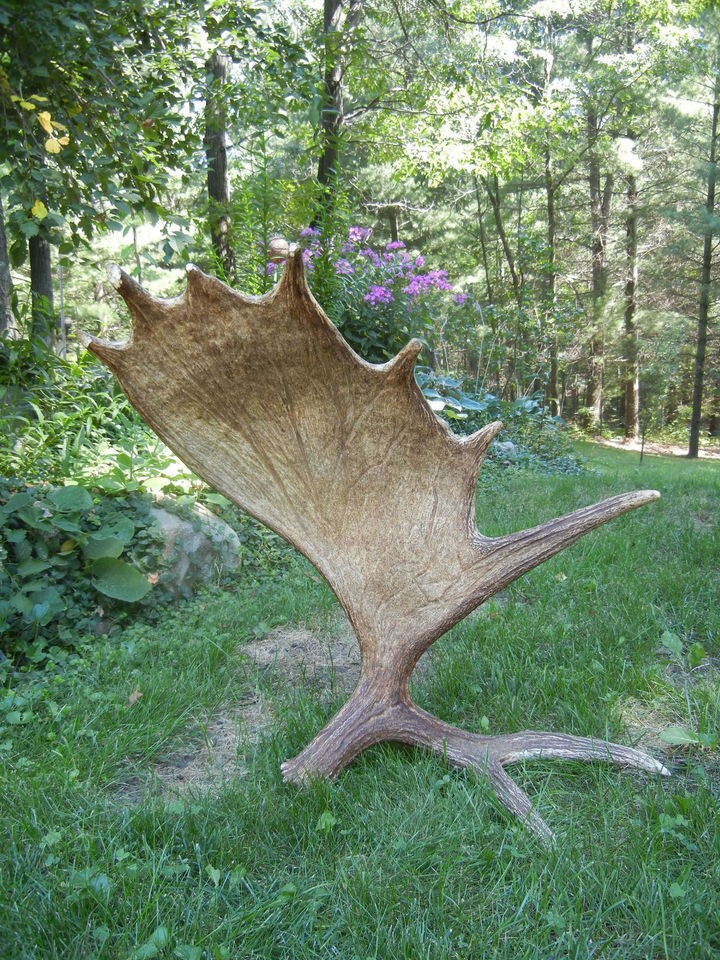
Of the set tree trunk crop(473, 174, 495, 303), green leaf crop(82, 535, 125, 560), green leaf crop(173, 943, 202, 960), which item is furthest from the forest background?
green leaf crop(173, 943, 202, 960)

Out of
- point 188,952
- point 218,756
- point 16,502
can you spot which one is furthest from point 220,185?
point 188,952

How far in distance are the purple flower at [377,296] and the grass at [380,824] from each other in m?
5.74

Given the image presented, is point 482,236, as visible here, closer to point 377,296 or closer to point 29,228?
point 377,296

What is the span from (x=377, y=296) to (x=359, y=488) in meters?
6.58

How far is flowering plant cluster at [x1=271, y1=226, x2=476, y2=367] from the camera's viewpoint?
7.93 m

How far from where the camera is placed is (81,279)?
69.1ft

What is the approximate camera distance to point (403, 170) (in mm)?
13867

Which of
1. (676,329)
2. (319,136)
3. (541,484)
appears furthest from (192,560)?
(676,329)

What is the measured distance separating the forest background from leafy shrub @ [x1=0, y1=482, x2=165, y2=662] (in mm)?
1424

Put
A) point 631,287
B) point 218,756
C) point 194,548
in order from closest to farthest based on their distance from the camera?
point 218,756 → point 194,548 → point 631,287

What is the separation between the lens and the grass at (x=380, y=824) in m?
1.62

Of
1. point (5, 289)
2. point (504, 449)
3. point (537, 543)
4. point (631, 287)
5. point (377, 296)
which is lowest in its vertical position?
point (504, 449)

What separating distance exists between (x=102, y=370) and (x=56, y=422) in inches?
72.0

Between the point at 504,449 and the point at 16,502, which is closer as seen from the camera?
the point at 16,502
